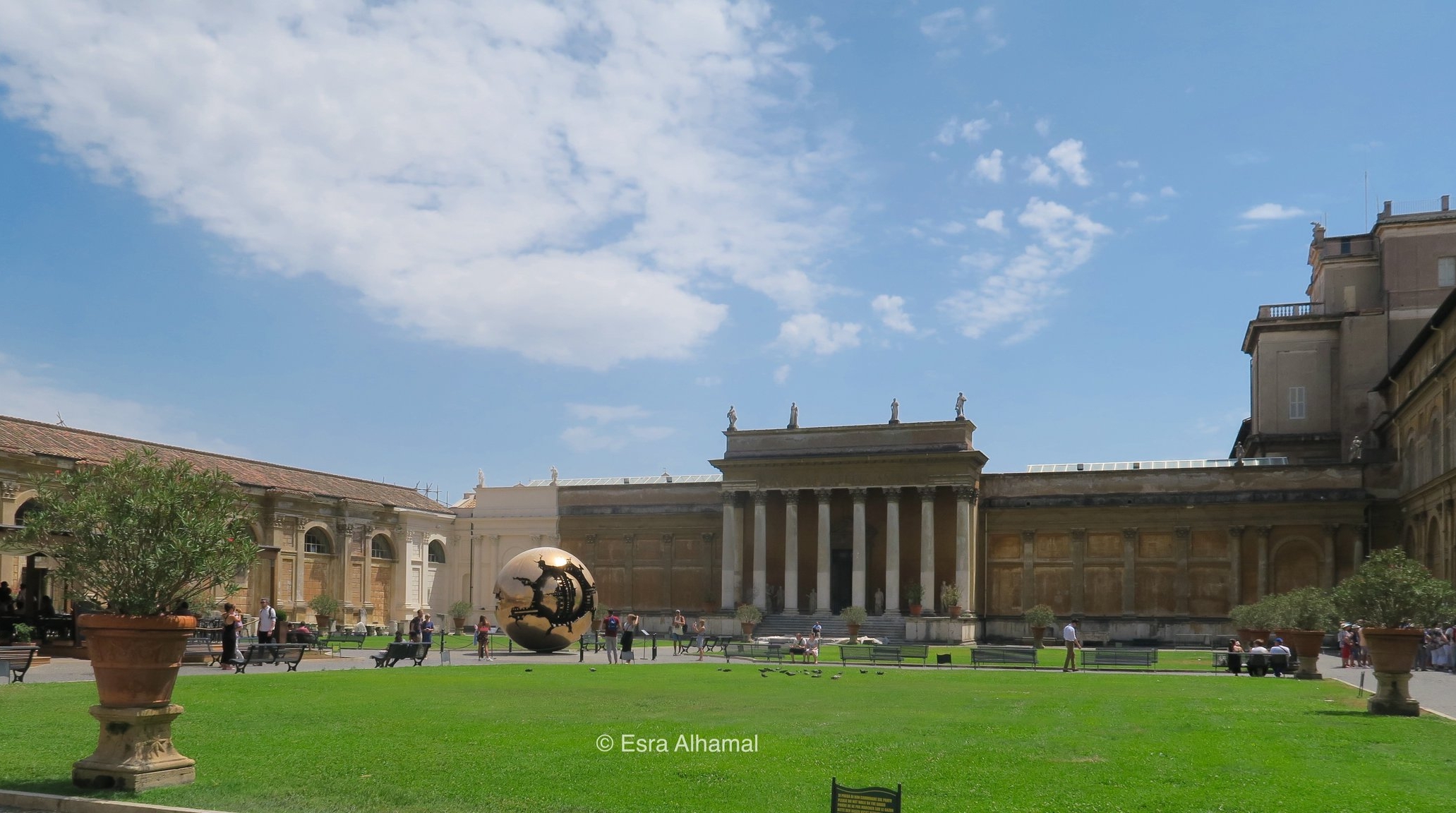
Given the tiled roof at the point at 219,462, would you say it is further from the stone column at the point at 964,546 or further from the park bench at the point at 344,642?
the stone column at the point at 964,546

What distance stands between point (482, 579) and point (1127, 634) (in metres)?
35.6

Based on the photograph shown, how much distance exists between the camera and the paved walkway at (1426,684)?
21.9 metres

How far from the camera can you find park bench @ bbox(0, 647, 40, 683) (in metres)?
23.3

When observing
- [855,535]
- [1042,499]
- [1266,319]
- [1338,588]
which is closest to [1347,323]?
[1266,319]

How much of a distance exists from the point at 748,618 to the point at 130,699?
4547 centimetres

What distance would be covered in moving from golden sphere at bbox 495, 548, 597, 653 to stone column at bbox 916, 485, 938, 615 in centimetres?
2240

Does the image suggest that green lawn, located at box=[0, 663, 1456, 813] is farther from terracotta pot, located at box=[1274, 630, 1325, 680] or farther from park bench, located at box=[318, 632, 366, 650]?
park bench, located at box=[318, 632, 366, 650]

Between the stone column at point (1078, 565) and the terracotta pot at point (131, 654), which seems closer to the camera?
the terracotta pot at point (131, 654)

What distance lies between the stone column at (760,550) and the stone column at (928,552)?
7695mm

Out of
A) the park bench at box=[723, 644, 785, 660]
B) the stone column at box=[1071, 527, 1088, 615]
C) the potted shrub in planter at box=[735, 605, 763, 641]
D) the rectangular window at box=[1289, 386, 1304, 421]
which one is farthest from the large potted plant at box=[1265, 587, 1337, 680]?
the rectangular window at box=[1289, 386, 1304, 421]

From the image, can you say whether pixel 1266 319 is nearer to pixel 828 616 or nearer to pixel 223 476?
A: pixel 828 616

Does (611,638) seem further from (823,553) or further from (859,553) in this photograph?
(823,553)

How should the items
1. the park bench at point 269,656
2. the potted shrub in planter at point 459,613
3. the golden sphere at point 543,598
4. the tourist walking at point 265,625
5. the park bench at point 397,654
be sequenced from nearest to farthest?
1. the park bench at point 269,656
2. the park bench at point 397,654
3. the tourist walking at point 265,625
4. the golden sphere at point 543,598
5. the potted shrub in planter at point 459,613

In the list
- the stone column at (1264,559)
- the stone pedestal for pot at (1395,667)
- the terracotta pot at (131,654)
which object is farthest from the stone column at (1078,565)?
the terracotta pot at (131,654)
